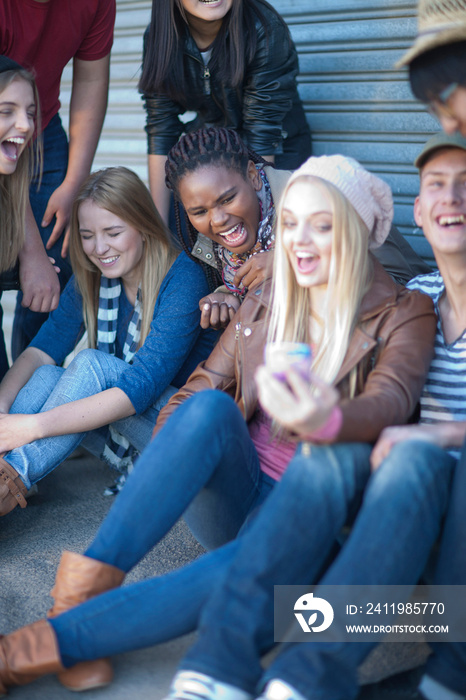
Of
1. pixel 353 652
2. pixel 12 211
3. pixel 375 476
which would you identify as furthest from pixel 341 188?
pixel 12 211

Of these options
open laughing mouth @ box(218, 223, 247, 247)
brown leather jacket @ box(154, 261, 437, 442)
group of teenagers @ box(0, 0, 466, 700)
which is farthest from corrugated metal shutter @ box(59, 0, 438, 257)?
brown leather jacket @ box(154, 261, 437, 442)

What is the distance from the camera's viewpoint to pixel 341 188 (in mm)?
1964

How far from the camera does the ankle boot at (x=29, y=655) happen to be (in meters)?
1.66

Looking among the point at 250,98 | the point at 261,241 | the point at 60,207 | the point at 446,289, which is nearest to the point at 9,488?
the point at 261,241

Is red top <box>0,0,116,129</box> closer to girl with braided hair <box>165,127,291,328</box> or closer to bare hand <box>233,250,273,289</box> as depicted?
girl with braided hair <box>165,127,291,328</box>

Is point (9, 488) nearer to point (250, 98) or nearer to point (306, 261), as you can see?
point (306, 261)

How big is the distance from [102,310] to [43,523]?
0.81 m

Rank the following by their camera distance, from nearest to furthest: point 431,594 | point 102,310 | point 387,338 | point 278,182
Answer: point 431,594 → point 387,338 → point 278,182 → point 102,310

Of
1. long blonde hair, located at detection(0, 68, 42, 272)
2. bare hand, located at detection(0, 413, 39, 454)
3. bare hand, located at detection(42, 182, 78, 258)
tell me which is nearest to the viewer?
bare hand, located at detection(0, 413, 39, 454)

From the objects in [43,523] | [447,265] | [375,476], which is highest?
[447,265]

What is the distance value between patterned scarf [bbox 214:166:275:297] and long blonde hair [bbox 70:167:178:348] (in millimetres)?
262

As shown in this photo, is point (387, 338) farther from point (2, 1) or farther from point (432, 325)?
point (2, 1)

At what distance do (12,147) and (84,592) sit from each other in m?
1.72

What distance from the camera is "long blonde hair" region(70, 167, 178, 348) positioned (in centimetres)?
267
